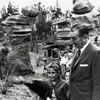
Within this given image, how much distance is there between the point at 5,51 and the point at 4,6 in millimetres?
34412

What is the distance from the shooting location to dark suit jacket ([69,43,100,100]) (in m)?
3.48

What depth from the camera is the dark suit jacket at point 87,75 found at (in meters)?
3.48

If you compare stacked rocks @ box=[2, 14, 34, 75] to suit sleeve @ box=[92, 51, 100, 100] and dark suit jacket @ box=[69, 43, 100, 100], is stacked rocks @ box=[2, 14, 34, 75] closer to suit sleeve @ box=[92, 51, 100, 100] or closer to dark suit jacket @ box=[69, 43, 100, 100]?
dark suit jacket @ box=[69, 43, 100, 100]

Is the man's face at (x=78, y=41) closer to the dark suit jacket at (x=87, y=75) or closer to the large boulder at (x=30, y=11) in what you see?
the dark suit jacket at (x=87, y=75)

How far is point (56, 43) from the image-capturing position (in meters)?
40.7

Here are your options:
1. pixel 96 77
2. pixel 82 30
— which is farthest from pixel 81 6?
pixel 96 77

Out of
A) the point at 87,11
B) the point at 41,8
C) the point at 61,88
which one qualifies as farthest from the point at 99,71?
the point at 41,8

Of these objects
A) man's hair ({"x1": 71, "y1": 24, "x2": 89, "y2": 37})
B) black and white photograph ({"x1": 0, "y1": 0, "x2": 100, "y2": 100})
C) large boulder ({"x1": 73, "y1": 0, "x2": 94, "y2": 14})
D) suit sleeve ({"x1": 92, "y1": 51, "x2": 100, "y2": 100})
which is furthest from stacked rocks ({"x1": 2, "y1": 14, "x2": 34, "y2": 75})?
suit sleeve ({"x1": 92, "y1": 51, "x2": 100, "y2": 100})

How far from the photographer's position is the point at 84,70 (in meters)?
3.58

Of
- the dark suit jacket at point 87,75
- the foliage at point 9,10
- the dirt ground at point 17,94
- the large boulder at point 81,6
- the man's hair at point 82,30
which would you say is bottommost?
the foliage at point 9,10

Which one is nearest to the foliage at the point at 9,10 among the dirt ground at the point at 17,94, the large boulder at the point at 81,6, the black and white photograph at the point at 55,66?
the black and white photograph at the point at 55,66

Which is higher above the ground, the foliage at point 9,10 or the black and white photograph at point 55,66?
the black and white photograph at point 55,66

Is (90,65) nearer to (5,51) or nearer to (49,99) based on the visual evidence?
(49,99)

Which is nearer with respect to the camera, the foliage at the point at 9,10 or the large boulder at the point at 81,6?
the large boulder at the point at 81,6
